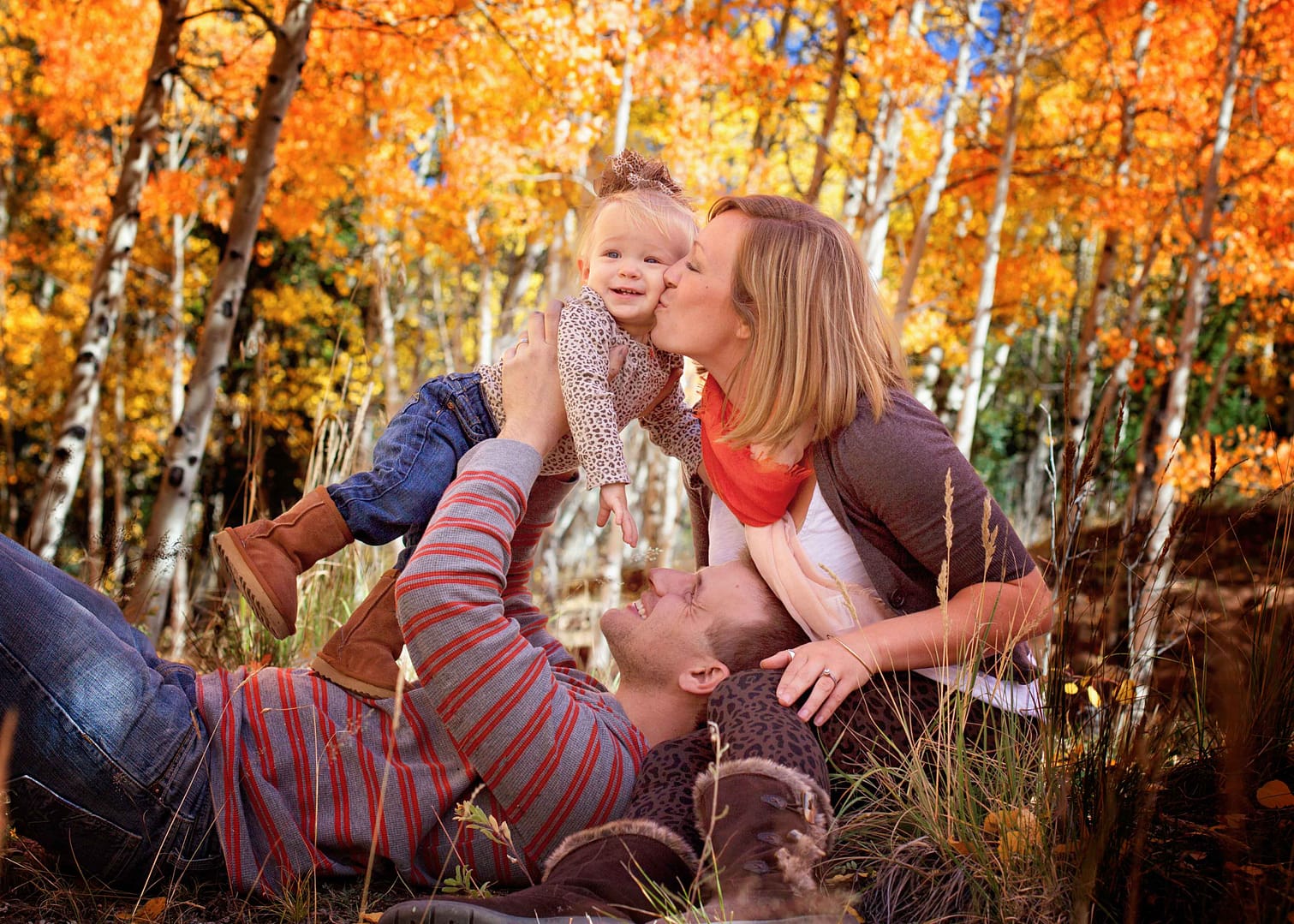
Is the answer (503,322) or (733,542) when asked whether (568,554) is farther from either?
(733,542)

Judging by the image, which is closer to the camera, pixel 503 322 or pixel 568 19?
pixel 568 19

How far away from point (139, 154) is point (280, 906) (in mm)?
5586

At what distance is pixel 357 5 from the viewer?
6445mm

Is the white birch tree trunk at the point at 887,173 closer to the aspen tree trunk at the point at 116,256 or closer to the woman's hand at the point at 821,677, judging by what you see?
the aspen tree trunk at the point at 116,256

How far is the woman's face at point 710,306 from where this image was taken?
2.20m

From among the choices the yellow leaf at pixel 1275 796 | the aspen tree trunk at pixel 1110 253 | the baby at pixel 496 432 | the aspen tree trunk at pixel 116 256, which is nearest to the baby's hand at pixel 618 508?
the baby at pixel 496 432

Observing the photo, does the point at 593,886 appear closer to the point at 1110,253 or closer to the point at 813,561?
the point at 813,561

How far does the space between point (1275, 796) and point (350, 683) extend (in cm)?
158

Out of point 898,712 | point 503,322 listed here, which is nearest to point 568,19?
point 503,322

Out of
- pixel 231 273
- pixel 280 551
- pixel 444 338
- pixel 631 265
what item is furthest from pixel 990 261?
pixel 280 551

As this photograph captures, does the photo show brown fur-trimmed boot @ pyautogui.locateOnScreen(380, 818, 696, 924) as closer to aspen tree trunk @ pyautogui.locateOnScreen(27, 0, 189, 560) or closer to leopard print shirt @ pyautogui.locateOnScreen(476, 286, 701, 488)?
leopard print shirt @ pyautogui.locateOnScreen(476, 286, 701, 488)

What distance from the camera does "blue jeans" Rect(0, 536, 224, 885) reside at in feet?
5.36

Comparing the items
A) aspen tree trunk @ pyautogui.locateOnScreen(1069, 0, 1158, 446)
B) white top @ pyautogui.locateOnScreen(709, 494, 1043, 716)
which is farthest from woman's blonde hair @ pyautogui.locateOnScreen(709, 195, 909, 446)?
aspen tree trunk @ pyautogui.locateOnScreen(1069, 0, 1158, 446)

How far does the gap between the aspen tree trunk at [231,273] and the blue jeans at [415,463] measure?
2.99 metres
